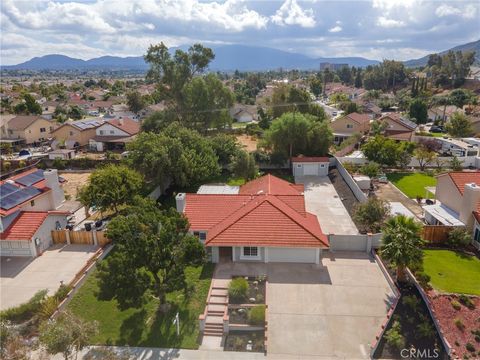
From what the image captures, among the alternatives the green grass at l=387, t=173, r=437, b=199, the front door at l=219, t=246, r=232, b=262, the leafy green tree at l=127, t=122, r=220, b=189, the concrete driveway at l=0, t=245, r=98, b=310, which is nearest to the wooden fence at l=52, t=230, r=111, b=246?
the concrete driveway at l=0, t=245, r=98, b=310

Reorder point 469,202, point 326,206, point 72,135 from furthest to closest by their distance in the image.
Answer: point 72,135 → point 326,206 → point 469,202

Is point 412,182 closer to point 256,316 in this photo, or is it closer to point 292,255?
point 292,255

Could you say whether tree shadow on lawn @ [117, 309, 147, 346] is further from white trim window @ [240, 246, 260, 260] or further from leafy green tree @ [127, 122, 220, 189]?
leafy green tree @ [127, 122, 220, 189]

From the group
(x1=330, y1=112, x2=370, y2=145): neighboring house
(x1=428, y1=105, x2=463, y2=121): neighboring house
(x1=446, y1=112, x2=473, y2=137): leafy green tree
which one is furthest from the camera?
(x1=428, y1=105, x2=463, y2=121): neighboring house

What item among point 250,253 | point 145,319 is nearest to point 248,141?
point 250,253

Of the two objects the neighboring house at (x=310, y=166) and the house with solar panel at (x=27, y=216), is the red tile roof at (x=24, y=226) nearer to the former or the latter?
the house with solar panel at (x=27, y=216)

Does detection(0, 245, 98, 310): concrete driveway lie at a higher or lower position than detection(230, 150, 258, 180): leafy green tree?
lower

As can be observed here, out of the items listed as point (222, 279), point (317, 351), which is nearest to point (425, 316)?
point (317, 351)
